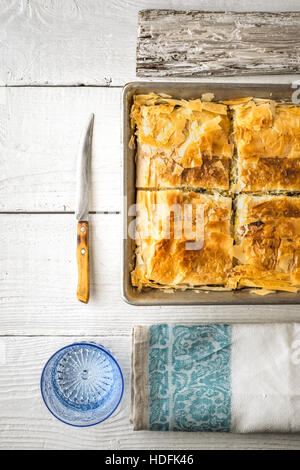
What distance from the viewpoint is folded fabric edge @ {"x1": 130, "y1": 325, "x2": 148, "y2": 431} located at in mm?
1986

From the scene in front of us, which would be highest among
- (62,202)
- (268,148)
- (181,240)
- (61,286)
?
(268,148)

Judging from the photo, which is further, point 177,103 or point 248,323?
point 248,323

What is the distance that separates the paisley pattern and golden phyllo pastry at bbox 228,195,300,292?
1.18 ft

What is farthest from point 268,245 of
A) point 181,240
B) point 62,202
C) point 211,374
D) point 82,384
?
point 82,384

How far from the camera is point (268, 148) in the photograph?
5.76 feet

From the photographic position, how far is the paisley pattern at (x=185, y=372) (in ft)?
6.52

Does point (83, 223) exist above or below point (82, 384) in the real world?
above

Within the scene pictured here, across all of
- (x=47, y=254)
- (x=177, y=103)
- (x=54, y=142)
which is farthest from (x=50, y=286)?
(x=177, y=103)

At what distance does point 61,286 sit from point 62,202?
1.25 feet

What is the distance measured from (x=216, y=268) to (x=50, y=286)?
790 mm

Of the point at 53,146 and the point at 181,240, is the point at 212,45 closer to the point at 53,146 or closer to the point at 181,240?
the point at 53,146

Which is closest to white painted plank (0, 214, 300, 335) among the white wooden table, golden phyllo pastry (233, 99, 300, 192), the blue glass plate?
the white wooden table
